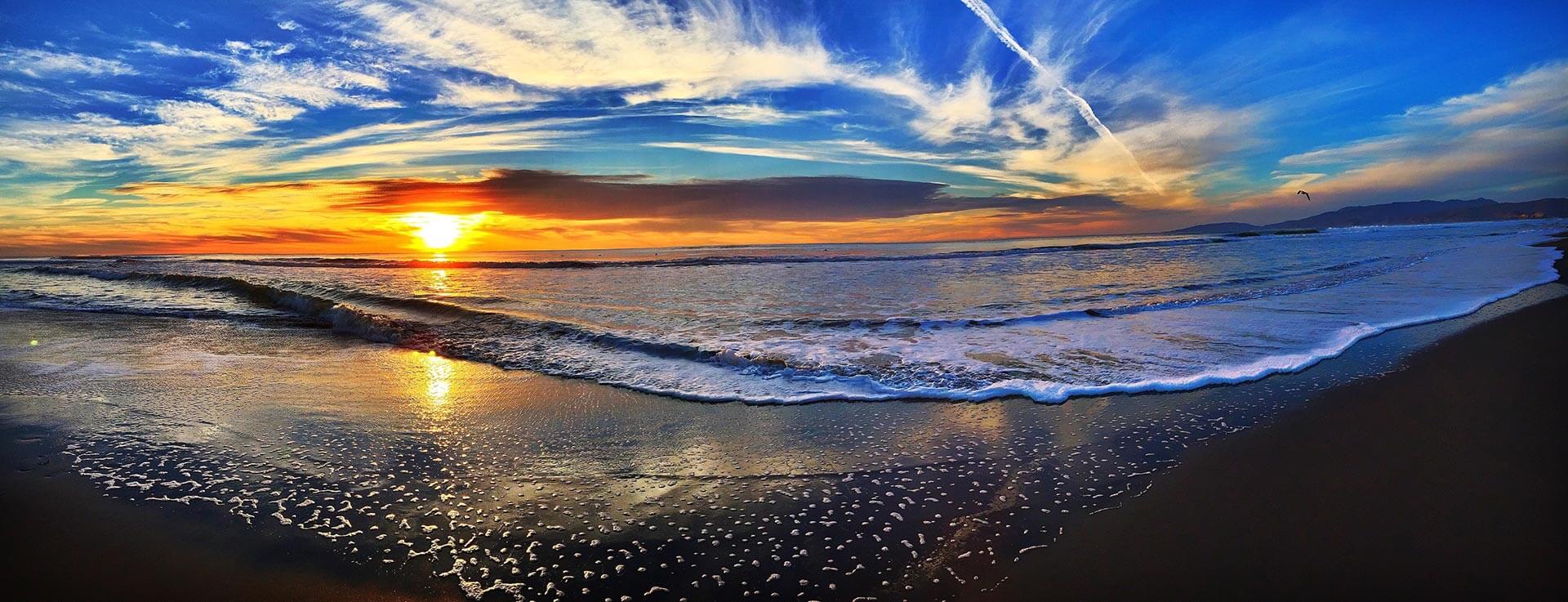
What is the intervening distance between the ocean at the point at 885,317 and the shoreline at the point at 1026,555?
5.97 ft

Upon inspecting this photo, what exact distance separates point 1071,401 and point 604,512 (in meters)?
3.93

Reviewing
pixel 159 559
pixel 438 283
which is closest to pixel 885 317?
pixel 159 559

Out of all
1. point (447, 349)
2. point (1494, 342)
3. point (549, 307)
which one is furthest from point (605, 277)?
point (1494, 342)

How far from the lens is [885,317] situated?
10922mm

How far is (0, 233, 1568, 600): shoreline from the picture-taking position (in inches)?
105

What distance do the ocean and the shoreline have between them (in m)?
1.82

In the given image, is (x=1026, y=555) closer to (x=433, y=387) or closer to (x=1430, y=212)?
(x=433, y=387)

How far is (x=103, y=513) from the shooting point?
134 inches

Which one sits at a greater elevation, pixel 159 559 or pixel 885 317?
pixel 885 317

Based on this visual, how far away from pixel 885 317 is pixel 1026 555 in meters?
8.10

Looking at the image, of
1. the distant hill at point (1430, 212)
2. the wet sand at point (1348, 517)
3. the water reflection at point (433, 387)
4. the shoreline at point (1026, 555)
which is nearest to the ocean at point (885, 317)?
the water reflection at point (433, 387)

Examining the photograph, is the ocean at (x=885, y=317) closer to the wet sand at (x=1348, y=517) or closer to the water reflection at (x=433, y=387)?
the water reflection at (x=433, y=387)

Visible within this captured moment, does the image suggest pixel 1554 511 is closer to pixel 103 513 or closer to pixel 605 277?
pixel 103 513

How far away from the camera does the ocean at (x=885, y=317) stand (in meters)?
6.49
